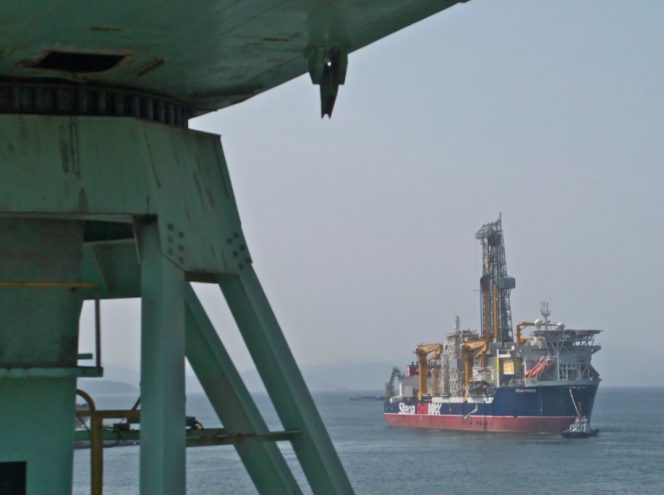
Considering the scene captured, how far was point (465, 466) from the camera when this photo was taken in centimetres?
11062

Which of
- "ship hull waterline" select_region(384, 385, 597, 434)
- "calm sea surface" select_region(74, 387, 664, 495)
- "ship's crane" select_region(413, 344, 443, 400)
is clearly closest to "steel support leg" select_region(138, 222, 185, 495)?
"calm sea surface" select_region(74, 387, 664, 495)

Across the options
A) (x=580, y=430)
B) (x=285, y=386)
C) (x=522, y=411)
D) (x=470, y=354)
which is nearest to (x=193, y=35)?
(x=285, y=386)

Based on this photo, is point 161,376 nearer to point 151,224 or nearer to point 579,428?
point 151,224

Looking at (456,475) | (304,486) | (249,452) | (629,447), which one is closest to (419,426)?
(629,447)

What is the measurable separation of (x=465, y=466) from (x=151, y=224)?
102500mm

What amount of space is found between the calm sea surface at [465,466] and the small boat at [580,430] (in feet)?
4.28

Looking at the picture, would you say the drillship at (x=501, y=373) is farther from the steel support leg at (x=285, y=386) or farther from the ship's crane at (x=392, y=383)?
the steel support leg at (x=285, y=386)

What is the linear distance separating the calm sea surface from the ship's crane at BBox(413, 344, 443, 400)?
9.81 m

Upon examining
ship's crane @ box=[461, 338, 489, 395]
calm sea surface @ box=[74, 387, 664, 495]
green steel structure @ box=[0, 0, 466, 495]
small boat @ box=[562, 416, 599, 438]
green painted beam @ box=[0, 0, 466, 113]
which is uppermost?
ship's crane @ box=[461, 338, 489, 395]

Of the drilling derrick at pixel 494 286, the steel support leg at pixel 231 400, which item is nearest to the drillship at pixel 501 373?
the drilling derrick at pixel 494 286

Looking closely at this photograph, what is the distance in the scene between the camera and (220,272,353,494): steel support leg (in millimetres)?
10633

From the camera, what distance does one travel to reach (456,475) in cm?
10300

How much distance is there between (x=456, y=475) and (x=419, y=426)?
210 ft

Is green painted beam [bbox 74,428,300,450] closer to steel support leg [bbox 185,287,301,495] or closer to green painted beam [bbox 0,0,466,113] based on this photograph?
steel support leg [bbox 185,287,301,495]
